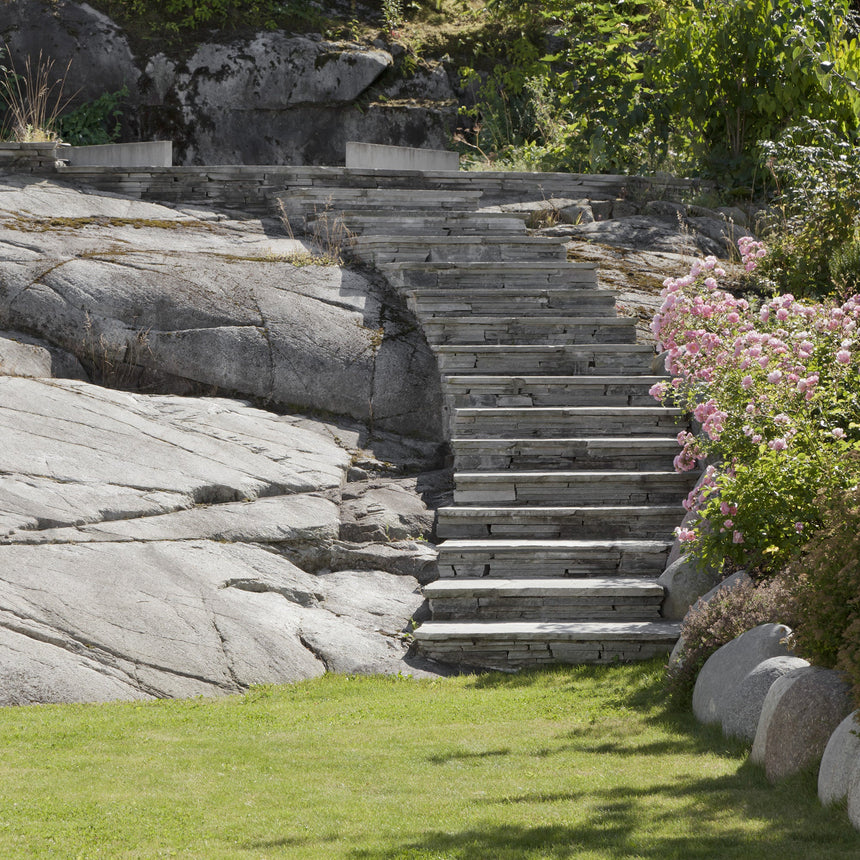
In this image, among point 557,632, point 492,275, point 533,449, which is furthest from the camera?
point 492,275

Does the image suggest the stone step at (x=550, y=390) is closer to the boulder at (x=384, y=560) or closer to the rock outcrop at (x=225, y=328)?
the rock outcrop at (x=225, y=328)

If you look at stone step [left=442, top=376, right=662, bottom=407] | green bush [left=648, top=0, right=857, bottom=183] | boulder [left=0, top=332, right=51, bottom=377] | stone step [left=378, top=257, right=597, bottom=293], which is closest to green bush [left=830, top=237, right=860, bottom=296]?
stone step [left=442, top=376, right=662, bottom=407]

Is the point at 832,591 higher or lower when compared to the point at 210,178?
lower

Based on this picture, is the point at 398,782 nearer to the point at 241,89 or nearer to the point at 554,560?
the point at 554,560

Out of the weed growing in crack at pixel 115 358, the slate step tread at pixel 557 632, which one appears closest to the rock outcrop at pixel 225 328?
the weed growing in crack at pixel 115 358

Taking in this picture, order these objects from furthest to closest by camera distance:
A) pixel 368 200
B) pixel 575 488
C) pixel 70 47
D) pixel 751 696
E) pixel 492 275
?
pixel 70 47
pixel 368 200
pixel 492 275
pixel 575 488
pixel 751 696

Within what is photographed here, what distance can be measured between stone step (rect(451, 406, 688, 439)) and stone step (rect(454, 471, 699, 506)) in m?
0.69

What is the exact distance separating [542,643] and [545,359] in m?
3.34

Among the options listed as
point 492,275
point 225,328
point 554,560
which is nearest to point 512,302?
point 492,275

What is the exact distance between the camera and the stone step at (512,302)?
1026 cm

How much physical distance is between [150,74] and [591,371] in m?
9.24

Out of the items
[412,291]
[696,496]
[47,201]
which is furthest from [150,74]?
[696,496]

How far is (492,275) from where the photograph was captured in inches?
422

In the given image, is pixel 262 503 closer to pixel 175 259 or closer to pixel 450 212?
pixel 175 259
